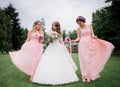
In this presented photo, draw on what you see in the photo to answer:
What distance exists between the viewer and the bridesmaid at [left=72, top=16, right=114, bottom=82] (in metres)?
9.94

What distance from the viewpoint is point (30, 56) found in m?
10.6

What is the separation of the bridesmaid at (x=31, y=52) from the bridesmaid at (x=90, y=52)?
182cm

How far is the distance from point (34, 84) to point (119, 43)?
30652 millimetres

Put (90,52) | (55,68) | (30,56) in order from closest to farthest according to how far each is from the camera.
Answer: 1. (55,68)
2. (90,52)
3. (30,56)

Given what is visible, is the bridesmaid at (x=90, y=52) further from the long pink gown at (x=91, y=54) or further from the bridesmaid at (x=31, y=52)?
the bridesmaid at (x=31, y=52)

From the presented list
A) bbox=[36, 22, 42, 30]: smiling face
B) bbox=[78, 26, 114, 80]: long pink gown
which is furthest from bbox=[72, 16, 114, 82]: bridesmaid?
bbox=[36, 22, 42, 30]: smiling face

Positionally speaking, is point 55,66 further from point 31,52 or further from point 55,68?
point 31,52

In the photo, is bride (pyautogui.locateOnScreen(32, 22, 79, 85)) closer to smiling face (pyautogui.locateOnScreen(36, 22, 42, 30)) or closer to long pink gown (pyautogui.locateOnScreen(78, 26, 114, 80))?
long pink gown (pyautogui.locateOnScreen(78, 26, 114, 80))

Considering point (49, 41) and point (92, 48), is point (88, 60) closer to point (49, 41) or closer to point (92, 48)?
point (92, 48)

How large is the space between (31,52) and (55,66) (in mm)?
1732

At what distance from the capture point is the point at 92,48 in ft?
32.9

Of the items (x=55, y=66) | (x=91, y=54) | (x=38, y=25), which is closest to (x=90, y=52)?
(x=91, y=54)

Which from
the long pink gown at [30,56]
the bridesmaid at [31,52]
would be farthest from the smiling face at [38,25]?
the long pink gown at [30,56]

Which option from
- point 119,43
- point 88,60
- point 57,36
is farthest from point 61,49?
point 119,43
